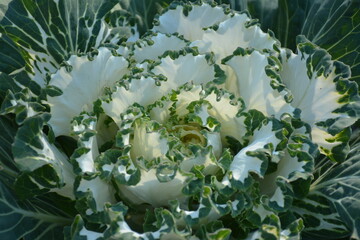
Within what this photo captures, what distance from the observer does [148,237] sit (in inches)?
55.0

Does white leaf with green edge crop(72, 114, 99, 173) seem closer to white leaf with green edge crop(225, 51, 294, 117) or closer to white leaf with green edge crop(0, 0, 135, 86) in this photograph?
white leaf with green edge crop(0, 0, 135, 86)

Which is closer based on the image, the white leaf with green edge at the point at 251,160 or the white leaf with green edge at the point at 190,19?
the white leaf with green edge at the point at 251,160

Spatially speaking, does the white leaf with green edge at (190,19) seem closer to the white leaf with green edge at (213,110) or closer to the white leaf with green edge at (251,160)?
the white leaf with green edge at (213,110)

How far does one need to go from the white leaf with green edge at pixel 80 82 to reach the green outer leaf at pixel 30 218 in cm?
23

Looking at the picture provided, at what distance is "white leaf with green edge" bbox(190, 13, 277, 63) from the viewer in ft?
5.94

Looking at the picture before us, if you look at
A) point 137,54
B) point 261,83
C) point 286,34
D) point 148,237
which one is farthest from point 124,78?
point 286,34

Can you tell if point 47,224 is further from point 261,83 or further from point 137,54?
point 261,83

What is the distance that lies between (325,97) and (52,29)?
0.95 metres

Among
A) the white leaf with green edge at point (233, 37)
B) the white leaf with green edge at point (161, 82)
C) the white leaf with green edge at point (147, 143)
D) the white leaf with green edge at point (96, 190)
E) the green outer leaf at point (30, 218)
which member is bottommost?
the green outer leaf at point (30, 218)

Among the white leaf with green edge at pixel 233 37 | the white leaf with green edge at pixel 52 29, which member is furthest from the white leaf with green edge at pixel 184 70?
the white leaf with green edge at pixel 52 29

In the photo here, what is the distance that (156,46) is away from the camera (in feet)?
6.04

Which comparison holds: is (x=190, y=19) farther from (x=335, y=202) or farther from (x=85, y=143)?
(x=335, y=202)

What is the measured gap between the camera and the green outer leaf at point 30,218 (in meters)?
1.55

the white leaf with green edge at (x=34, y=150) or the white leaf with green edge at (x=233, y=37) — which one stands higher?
the white leaf with green edge at (x=233, y=37)
